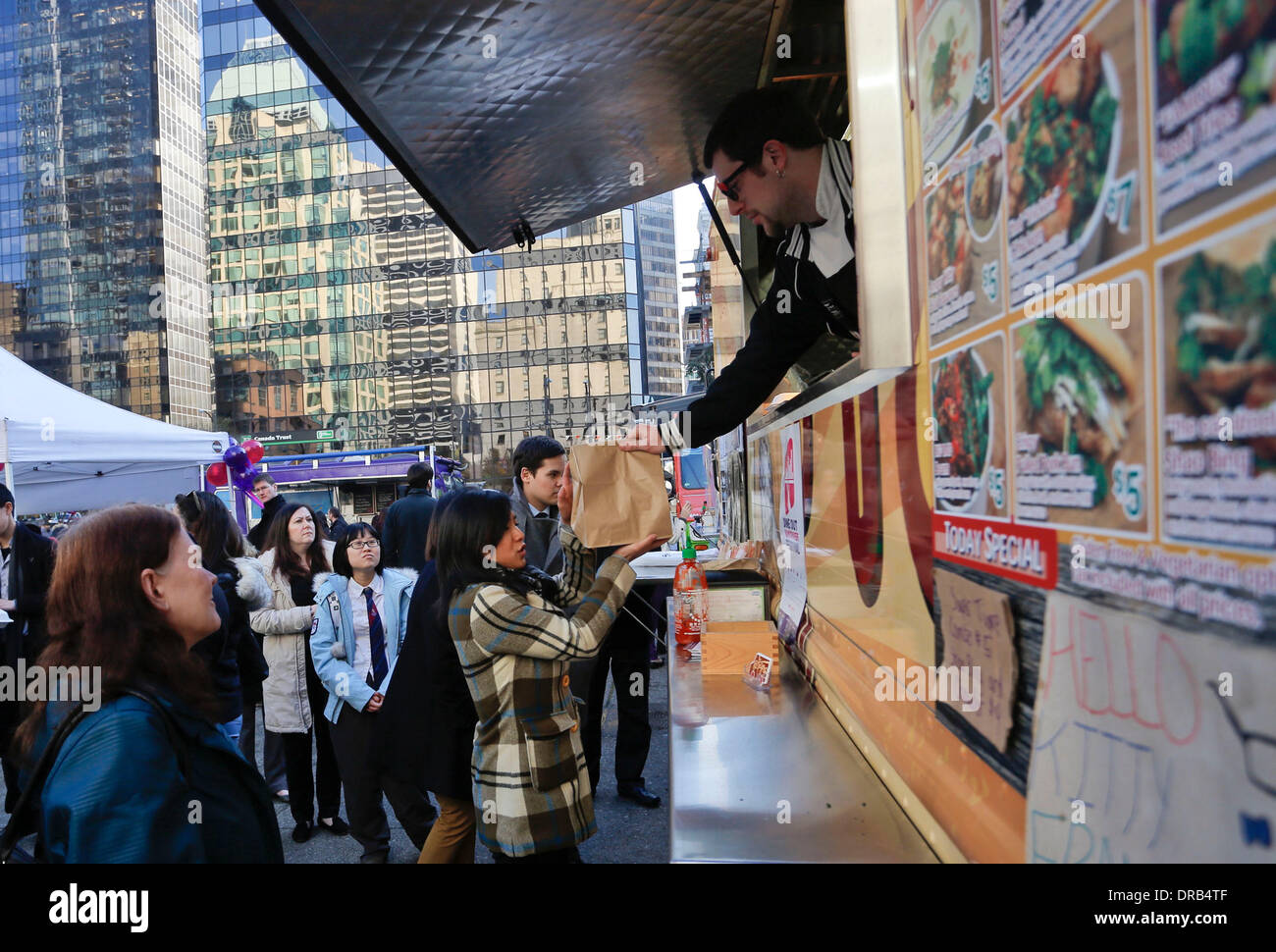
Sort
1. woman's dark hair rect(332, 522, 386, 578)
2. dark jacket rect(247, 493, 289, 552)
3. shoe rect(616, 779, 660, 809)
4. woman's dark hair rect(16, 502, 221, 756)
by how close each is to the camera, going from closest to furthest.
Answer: woman's dark hair rect(16, 502, 221, 756) → woman's dark hair rect(332, 522, 386, 578) → shoe rect(616, 779, 660, 809) → dark jacket rect(247, 493, 289, 552)

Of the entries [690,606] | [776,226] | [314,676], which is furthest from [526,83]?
[314,676]

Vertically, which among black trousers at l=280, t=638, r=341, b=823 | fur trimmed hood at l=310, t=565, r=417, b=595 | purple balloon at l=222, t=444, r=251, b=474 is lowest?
black trousers at l=280, t=638, r=341, b=823

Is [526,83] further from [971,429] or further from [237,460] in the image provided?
[237,460]

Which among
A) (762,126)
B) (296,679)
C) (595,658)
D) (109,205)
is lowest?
(296,679)

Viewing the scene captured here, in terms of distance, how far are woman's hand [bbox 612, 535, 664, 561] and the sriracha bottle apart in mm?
226

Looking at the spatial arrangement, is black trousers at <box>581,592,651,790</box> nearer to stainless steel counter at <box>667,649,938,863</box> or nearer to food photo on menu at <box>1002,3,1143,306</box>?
stainless steel counter at <box>667,649,938,863</box>

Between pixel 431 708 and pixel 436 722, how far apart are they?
61mm

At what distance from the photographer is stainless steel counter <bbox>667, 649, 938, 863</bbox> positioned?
123cm

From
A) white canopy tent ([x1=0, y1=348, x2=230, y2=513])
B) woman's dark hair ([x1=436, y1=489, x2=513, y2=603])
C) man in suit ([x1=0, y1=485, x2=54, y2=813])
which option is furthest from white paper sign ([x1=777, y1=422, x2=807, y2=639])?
man in suit ([x1=0, y1=485, x2=54, y2=813])

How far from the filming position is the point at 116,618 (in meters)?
1.68

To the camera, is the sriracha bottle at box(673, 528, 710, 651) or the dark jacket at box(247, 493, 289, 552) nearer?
the sriracha bottle at box(673, 528, 710, 651)
